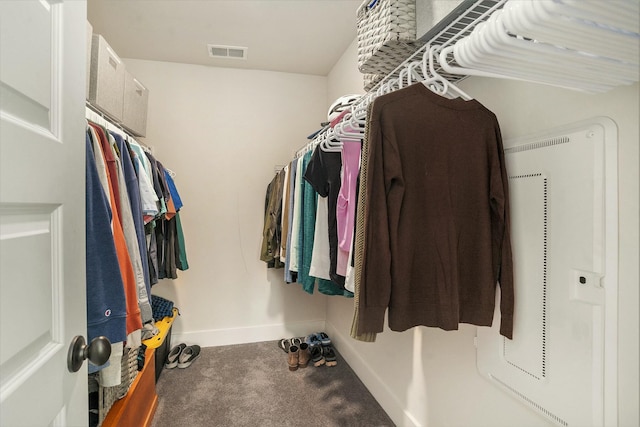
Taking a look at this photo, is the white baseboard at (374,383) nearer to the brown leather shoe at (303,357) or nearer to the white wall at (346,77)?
the brown leather shoe at (303,357)

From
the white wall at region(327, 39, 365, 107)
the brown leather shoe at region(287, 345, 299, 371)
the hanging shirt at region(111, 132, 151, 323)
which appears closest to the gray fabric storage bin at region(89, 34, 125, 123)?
the hanging shirt at region(111, 132, 151, 323)

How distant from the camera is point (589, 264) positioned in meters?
0.77

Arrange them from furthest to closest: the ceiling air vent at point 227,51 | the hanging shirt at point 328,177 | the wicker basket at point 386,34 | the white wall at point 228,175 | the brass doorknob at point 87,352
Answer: the white wall at point 228,175 < the ceiling air vent at point 227,51 < the hanging shirt at point 328,177 < the wicker basket at point 386,34 < the brass doorknob at point 87,352

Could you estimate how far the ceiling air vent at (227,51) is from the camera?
2426 mm

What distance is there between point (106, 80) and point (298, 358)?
7.28 feet

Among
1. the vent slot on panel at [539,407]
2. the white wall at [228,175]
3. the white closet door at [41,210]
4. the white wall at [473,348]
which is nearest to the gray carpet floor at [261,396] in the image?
Answer: the white wall at [473,348]

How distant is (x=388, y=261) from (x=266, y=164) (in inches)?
87.6

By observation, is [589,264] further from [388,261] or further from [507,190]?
[388,261]

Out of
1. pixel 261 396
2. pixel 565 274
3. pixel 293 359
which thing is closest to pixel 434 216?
pixel 565 274

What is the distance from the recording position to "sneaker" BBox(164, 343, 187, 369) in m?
2.30

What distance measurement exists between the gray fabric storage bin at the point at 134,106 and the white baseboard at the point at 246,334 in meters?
1.76

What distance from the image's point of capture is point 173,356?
7.77 feet

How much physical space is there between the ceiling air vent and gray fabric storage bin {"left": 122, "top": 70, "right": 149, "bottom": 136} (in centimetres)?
68

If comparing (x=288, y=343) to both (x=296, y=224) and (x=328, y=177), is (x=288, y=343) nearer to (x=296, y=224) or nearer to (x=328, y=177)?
(x=296, y=224)
